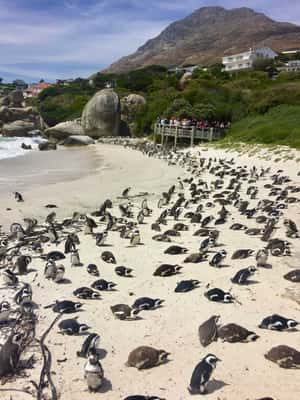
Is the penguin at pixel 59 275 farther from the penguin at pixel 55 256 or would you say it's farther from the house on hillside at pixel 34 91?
the house on hillside at pixel 34 91

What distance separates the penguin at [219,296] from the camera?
280 inches

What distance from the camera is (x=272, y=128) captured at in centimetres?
3550

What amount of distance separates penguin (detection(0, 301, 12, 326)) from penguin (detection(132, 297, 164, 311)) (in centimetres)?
193

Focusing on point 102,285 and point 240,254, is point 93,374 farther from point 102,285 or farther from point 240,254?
point 240,254

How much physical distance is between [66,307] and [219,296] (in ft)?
8.05

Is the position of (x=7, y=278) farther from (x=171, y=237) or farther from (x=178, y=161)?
(x=178, y=161)

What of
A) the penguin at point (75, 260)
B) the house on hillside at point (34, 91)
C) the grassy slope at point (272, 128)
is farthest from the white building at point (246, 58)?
the penguin at point (75, 260)

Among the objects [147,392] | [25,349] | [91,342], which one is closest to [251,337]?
[147,392]

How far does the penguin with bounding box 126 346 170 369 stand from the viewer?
17.8 feet

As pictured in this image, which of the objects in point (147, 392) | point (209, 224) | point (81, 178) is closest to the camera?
point (147, 392)

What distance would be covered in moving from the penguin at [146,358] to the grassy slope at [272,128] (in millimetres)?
25058

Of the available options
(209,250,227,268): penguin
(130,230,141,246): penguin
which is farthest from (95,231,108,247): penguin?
(209,250,227,268): penguin

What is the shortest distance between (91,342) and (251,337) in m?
2.16

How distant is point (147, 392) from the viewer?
16.3 ft
